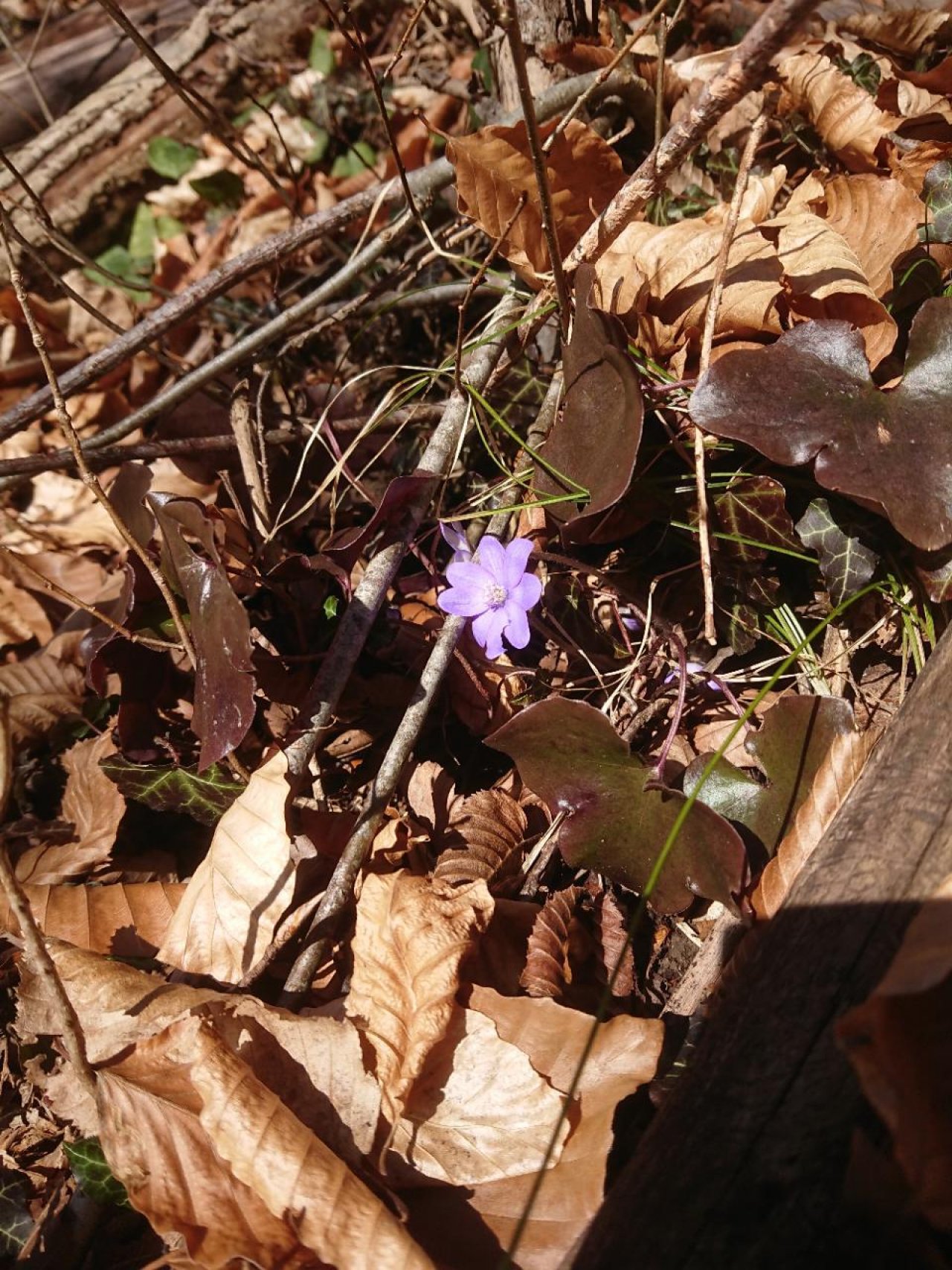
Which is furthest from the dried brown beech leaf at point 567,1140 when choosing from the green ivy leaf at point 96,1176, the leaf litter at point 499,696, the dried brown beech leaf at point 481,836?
the green ivy leaf at point 96,1176

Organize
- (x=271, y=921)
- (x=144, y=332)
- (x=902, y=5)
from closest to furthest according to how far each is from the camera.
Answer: (x=271, y=921) < (x=144, y=332) < (x=902, y=5)

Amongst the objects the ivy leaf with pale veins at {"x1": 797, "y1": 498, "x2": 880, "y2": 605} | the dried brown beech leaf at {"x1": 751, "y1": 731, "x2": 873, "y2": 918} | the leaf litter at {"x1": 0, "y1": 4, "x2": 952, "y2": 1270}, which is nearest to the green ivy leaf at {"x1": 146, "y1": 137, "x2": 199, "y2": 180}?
the leaf litter at {"x1": 0, "y1": 4, "x2": 952, "y2": 1270}

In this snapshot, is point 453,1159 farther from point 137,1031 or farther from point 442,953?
point 137,1031

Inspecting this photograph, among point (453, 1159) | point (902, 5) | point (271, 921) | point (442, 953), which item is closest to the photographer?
point (453, 1159)

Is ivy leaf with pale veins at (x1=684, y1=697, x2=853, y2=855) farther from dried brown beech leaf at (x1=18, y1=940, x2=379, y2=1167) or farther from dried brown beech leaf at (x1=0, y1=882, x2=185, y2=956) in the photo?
dried brown beech leaf at (x1=0, y1=882, x2=185, y2=956)

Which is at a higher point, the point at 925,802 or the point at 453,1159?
the point at 925,802

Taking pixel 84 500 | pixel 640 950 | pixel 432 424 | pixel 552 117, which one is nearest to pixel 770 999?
pixel 640 950
